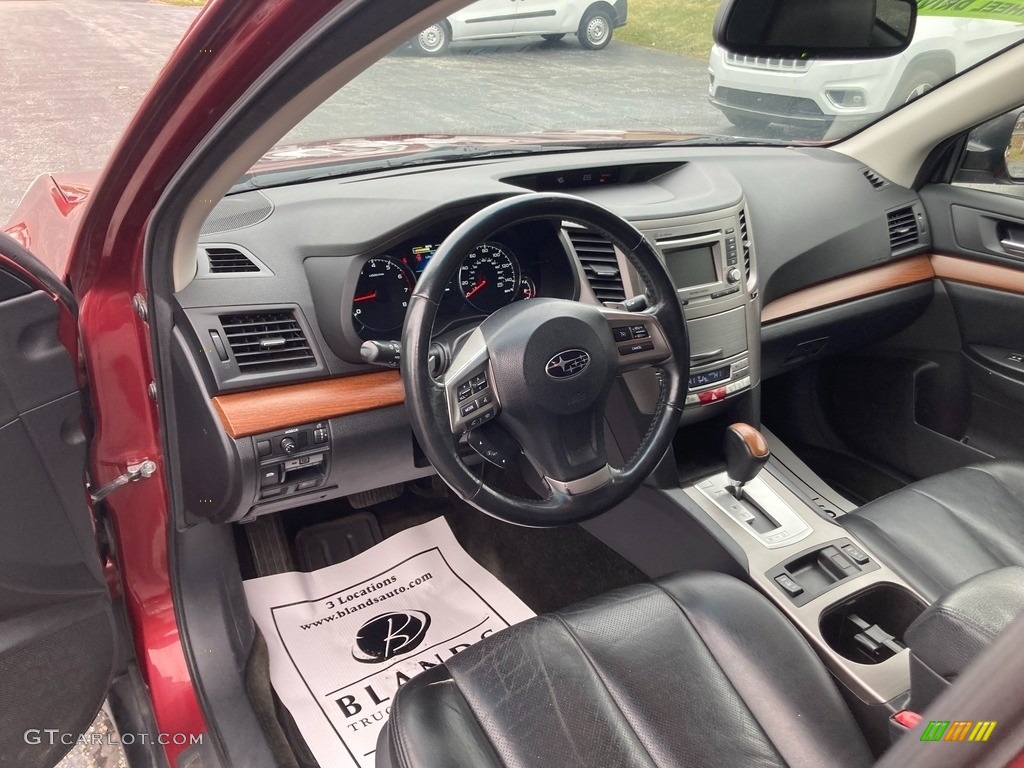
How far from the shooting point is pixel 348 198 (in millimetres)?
1644

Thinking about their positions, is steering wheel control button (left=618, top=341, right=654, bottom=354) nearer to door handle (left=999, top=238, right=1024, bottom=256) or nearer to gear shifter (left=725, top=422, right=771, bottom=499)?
gear shifter (left=725, top=422, right=771, bottom=499)

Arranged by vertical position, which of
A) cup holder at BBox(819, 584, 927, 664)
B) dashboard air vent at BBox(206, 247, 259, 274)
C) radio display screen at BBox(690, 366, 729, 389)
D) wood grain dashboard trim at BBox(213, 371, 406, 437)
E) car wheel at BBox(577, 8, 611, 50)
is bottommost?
cup holder at BBox(819, 584, 927, 664)

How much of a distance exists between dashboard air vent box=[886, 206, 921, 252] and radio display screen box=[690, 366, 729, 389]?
80 centimetres

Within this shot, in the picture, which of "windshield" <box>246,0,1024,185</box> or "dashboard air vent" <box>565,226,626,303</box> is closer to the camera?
"dashboard air vent" <box>565,226,626,303</box>

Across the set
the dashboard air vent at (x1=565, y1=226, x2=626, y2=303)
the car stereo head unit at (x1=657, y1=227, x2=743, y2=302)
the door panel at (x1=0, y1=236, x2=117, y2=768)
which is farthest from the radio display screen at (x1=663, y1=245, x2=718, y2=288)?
the door panel at (x1=0, y1=236, x2=117, y2=768)

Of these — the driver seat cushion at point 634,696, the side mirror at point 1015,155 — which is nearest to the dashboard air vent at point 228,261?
the driver seat cushion at point 634,696

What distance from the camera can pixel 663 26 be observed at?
2.24 metres

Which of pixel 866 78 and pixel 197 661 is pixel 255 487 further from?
pixel 866 78

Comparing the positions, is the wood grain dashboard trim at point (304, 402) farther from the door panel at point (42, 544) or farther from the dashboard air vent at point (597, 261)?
the dashboard air vent at point (597, 261)

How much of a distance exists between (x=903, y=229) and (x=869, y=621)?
1173 mm

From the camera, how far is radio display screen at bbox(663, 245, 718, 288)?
5.86ft

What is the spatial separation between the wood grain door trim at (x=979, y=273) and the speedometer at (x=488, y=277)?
132 cm

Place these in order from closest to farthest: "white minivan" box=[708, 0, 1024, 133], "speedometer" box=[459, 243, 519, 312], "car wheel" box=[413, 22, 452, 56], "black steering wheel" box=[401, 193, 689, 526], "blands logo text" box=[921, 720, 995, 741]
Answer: "blands logo text" box=[921, 720, 995, 741]
"black steering wheel" box=[401, 193, 689, 526]
"car wheel" box=[413, 22, 452, 56]
"speedometer" box=[459, 243, 519, 312]
"white minivan" box=[708, 0, 1024, 133]

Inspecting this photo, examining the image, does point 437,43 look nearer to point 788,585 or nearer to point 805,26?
point 805,26
